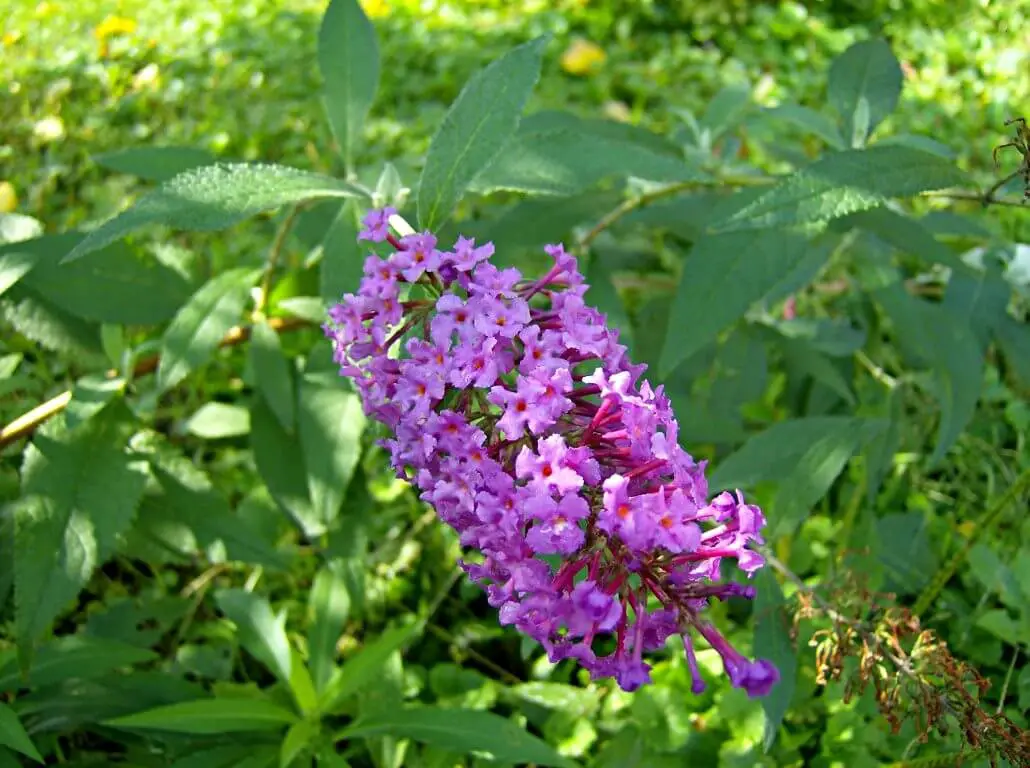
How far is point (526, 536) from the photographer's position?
3.35ft

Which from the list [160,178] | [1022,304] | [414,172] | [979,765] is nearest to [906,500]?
[1022,304]

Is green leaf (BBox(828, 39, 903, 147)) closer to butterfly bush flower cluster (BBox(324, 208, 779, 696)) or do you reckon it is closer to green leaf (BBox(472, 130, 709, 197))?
green leaf (BBox(472, 130, 709, 197))

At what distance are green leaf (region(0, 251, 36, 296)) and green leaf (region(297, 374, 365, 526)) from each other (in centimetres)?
52

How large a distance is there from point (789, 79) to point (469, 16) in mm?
1364

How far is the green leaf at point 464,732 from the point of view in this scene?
1.64 metres

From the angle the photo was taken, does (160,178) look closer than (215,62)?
Yes

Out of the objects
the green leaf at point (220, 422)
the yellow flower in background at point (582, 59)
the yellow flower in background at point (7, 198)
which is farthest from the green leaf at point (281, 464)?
the yellow flower in background at point (582, 59)

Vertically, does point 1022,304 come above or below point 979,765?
above

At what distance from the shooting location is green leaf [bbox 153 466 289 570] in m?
1.92

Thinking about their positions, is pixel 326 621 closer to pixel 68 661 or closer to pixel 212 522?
pixel 212 522

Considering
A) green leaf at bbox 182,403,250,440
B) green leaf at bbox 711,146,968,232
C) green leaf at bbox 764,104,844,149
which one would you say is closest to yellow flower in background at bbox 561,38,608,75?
green leaf at bbox 764,104,844,149

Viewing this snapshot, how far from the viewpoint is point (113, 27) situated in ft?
13.0

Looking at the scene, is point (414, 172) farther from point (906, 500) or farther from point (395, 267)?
point (906, 500)

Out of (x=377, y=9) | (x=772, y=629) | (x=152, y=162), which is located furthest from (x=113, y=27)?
(x=772, y=629)
